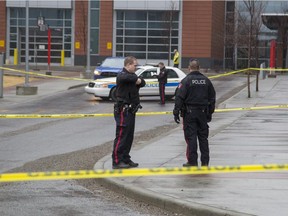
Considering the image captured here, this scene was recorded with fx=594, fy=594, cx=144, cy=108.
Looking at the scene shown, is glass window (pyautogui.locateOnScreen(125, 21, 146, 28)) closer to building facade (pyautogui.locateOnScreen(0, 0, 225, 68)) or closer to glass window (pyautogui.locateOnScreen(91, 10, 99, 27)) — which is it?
building facade (pyautogui.locateOnScreen(0, 0, 225, 68))

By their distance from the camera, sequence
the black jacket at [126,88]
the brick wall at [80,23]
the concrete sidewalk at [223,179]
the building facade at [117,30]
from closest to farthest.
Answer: the concrete sidewalk at [223,179]
the black jacket at [126,88]
the building facade at [117,30]
the brick wall at [80,23]

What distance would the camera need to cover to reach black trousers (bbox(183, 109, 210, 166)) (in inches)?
355

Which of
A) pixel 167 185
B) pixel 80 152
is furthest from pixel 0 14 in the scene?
pixel 167 185

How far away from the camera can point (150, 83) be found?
24.0 metres

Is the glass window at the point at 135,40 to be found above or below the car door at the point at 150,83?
above

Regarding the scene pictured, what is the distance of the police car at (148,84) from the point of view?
77.4 ft

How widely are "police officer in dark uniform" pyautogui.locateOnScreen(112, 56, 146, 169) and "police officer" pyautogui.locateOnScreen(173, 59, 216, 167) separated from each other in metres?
0.73

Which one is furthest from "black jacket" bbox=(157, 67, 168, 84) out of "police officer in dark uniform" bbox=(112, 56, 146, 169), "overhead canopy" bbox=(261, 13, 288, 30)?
"overhead canopy" bbox=(261, 13, 288, 30)

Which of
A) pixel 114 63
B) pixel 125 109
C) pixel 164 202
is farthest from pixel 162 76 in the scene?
pixel 164 202

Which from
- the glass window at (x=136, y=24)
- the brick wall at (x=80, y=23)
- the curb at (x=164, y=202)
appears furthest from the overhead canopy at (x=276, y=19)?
the curb at (x=164, y=202)

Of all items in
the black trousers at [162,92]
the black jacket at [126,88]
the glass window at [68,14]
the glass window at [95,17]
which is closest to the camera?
the black jacket at [126,88]

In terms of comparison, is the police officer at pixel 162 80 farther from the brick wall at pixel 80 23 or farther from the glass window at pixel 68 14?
the glass window at pixel 68 14

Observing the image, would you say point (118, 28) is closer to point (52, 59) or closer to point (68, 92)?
point (52, 59)

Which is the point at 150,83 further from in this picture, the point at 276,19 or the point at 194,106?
the point at 276,19
